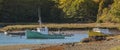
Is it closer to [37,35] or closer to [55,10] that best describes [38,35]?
[37,35]

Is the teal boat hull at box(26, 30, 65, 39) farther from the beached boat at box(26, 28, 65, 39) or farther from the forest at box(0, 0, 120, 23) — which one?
the forest at box(0, 0, 120, 23)

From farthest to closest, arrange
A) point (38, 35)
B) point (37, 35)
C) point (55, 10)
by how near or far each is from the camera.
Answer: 1. point (55, 10)
2. point (37, 35)
3. point (38, 35)

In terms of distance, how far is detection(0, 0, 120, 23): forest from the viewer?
386ft

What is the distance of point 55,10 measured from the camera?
124 metres

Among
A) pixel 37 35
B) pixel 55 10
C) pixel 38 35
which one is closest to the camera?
pixel 38 35

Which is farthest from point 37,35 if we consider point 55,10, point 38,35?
point 55,10

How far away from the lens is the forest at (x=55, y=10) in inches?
4627

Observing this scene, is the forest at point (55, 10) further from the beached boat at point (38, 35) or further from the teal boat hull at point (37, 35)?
the teal boat hull at point (37, 35)

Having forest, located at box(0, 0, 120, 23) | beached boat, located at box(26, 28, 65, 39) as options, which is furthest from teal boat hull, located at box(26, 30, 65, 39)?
forest, located at box(0, 0, 120, 23)

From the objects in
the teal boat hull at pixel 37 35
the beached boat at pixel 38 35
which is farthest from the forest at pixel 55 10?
the teal boat hull at pixel 37 35

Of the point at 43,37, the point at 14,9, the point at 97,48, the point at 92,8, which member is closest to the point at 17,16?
the point at 14,9

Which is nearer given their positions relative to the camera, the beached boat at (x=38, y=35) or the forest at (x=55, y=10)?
the beached boat at (x=38, y=35)

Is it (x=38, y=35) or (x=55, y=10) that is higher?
(x=55, y=10)

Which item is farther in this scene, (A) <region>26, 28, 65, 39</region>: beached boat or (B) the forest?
(B) the forest
